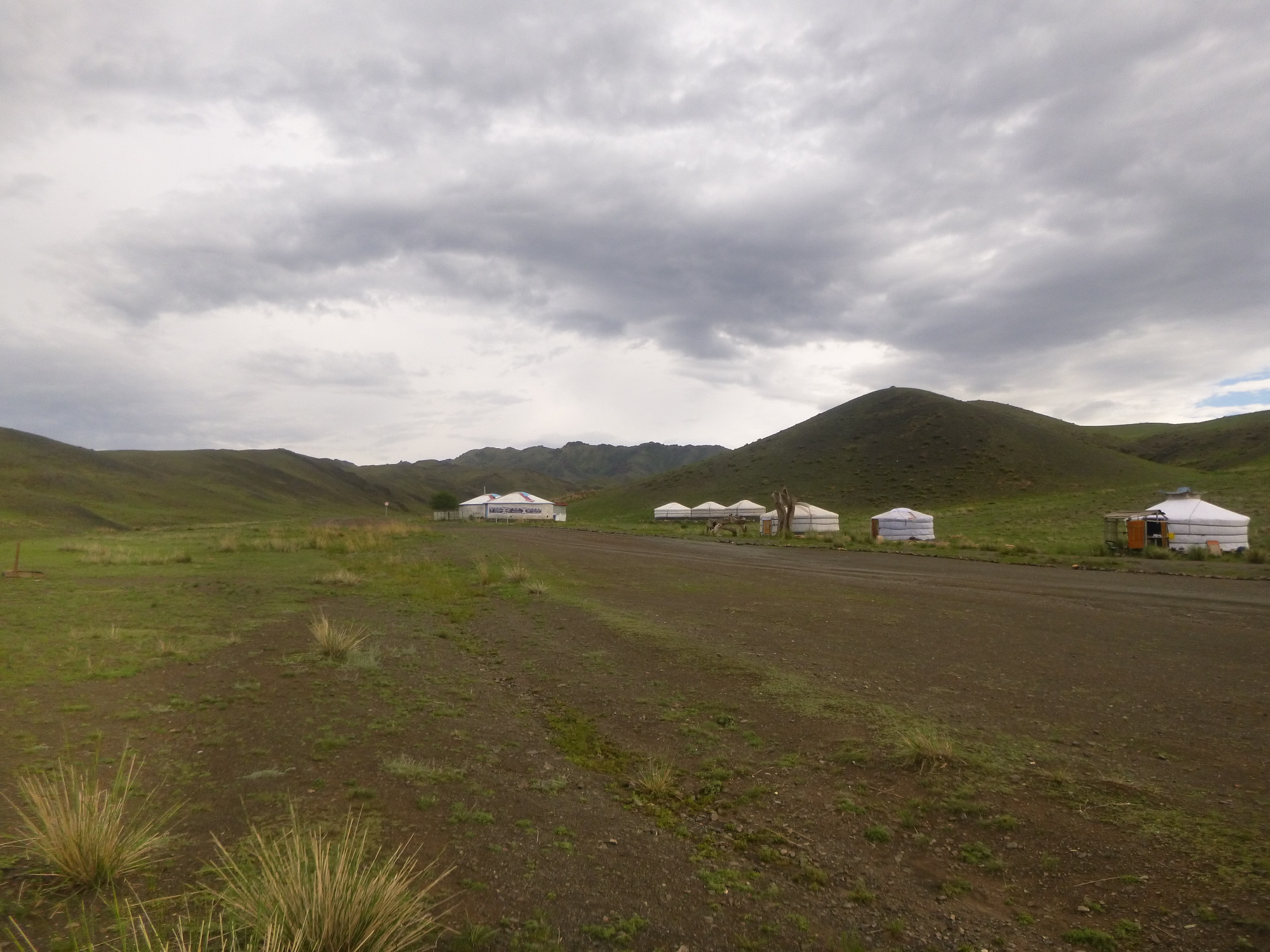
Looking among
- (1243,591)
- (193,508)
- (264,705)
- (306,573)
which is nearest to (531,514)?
(193,508)

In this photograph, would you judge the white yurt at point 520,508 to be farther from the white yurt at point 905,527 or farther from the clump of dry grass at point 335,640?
the clump of dry grass at point 335,640

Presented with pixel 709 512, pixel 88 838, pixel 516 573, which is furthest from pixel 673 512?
pixel 88 838

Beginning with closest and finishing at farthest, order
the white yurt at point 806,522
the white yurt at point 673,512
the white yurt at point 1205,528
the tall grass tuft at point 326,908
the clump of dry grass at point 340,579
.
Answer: the tall grass tuft at point 326,908, the clump of dry grass at point 340,579, the white yurt at point 1205,528, the white yurt at point 806,522, the white yurt at point 673,512

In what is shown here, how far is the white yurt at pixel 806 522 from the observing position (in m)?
51.4

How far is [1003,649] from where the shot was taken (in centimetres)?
1105

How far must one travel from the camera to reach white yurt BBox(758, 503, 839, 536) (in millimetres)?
51406

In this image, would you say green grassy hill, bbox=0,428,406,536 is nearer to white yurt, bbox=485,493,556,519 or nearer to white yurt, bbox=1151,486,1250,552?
white yurt, bbox=485,493,556,519

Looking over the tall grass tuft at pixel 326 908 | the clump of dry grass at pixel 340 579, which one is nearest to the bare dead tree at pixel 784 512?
the clump of dry grass at pixel 340 579

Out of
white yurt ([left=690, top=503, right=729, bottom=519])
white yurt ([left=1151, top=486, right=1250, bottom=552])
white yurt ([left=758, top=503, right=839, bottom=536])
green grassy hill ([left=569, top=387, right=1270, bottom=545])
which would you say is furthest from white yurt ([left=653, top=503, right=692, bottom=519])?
white yurt ([left=1151, top=486, right=1250, bottom=552])

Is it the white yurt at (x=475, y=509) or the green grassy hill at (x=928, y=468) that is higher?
the green grassy hill at (x=928, y=468)

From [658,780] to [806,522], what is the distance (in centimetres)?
4671

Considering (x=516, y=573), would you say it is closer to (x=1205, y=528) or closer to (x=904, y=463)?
(x=1205, y=528)

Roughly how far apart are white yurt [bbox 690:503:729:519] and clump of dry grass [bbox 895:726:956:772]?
251ft

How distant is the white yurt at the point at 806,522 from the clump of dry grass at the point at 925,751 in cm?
4434
